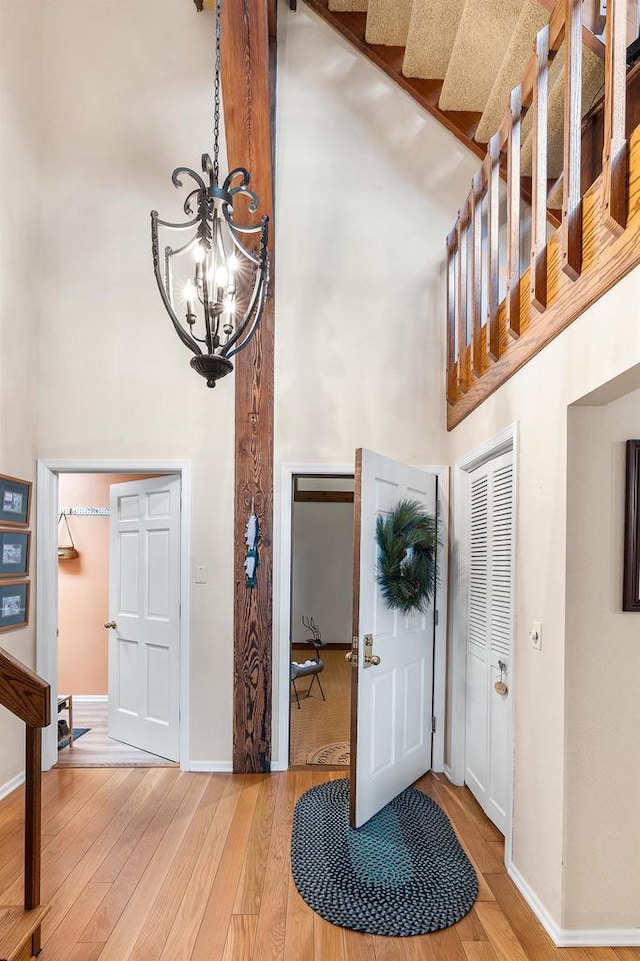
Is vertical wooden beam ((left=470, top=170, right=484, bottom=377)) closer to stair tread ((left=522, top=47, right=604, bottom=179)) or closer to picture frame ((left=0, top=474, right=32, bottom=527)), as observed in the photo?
stair tread ((left=522, top=47, right=604, bottom=179))

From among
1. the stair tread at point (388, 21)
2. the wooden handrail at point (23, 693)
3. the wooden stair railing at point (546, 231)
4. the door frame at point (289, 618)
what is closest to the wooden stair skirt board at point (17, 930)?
the wooden handrail at point (23, 693)

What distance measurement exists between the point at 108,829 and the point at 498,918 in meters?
1.90

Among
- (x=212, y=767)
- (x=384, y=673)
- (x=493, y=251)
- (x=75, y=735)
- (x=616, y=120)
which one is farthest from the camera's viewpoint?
(x=75, y=735)

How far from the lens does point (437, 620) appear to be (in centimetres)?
371

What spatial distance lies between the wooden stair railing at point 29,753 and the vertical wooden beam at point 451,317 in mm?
2727

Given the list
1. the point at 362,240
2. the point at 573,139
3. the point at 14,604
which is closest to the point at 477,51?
the point at 362,240

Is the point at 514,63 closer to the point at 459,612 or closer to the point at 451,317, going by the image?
the point at 451,317

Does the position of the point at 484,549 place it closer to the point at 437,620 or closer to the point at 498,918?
the point at 437,620

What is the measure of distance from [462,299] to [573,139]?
5.01 ft

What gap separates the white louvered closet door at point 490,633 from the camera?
284 centimetres

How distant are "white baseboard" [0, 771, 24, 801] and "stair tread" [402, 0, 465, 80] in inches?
196

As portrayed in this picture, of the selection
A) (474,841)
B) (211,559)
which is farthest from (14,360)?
(474,841)

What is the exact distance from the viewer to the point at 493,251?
2.82m

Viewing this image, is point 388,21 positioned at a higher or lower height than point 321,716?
higher
